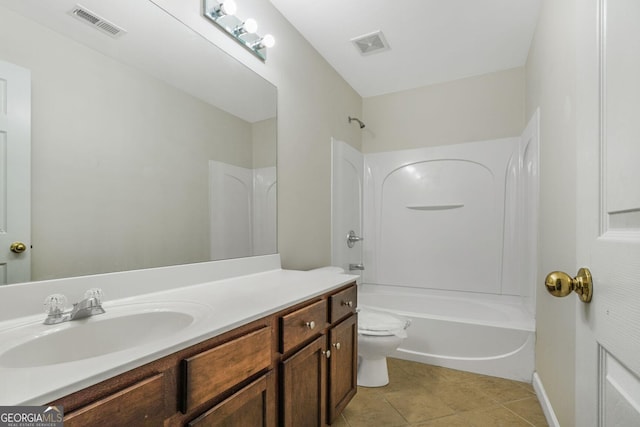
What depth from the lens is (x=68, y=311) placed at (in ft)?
3.03

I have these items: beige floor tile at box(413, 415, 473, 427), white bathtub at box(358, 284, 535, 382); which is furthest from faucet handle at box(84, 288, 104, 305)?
white bathtub at box(358, 284, 535, 382)

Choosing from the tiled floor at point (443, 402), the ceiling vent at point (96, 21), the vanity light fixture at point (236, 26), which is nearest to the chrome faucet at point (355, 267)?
the tiled floor at point (443, 402)

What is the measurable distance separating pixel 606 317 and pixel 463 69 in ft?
9.51

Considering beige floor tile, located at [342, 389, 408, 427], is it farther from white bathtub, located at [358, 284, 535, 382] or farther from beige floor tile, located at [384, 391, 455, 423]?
white bathtub, located at [358, 284, 535, 382]

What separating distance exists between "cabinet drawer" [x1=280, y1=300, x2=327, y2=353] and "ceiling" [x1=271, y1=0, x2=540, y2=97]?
1.88m

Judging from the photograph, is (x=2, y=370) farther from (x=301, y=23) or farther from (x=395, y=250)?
(x=395, y=250)

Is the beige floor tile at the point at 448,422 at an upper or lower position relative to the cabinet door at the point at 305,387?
lower

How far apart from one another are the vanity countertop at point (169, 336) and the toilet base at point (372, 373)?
82 cm

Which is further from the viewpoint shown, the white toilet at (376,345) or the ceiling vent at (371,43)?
the ceiling vent at (371,43)

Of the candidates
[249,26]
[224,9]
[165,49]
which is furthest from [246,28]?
[165,49]

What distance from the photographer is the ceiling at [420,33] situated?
6.73ft

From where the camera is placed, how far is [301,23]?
2.23 m

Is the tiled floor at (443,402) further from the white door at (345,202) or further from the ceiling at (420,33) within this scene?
the ceiling at (420,33)

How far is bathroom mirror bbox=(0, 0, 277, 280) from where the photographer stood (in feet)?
3.21
